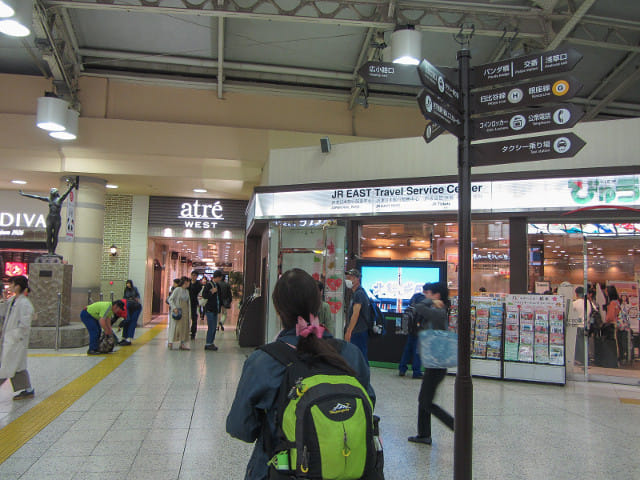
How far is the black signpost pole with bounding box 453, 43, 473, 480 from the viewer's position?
3242 mm

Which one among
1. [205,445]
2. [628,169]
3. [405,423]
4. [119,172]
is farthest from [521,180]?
[119,172]

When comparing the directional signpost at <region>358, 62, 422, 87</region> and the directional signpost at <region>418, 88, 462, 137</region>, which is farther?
the directional signpost at <region>358, 62, 422, 87</region>

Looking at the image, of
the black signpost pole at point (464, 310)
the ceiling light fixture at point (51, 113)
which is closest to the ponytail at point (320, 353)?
the black signpost pole at point (464, 310)

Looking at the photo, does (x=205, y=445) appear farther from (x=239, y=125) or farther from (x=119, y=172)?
(x=119, y=172)

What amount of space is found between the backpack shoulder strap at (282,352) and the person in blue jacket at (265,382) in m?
0.02

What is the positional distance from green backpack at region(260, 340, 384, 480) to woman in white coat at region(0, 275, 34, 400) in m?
5.21

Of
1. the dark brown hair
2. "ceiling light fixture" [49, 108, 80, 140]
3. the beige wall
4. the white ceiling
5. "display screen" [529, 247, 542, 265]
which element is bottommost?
the dark brown hair

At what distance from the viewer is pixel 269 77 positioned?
1255 centimetres

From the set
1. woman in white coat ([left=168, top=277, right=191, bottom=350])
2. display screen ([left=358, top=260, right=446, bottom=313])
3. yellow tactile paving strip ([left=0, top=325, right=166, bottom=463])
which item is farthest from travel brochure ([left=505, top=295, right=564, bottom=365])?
woman in white coat ([left=168, top=277, right=191, bottom=350])

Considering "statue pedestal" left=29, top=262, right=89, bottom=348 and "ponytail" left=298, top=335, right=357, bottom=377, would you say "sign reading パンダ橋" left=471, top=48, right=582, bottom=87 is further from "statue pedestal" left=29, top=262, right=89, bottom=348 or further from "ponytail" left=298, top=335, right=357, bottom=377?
"statue pedestal" left=29, top=262, right=89, bottom=348

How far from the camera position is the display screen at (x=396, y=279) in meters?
8.37

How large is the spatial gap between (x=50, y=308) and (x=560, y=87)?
397 inches

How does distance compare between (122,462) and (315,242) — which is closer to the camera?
(122,462)

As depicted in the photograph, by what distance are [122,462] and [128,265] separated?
42.8 ft
